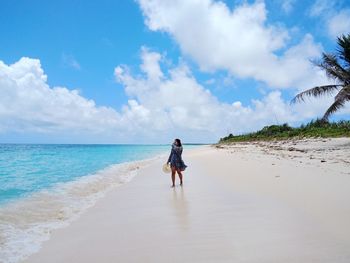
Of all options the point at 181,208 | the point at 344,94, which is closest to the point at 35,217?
the point at 181,208

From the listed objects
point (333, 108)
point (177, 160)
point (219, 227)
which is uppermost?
point (333, 108)

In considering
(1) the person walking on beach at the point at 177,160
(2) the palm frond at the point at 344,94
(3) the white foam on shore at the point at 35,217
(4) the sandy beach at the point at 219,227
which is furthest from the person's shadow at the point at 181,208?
(2) the palm frond at the point at 344,94

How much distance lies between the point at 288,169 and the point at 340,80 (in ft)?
45.0

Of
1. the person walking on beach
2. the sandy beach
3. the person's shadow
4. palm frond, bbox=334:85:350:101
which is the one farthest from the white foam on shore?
palm frond, bbox=334:85:350:101

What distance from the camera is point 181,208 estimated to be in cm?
678

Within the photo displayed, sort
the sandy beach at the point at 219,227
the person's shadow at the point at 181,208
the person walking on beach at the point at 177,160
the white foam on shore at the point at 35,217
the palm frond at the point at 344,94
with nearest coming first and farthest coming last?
1. the sandy beach at the point at 219,227
2. the white foam on shore at the point at 35,217
3. the person's shadow at the point at 181,208
4. the person walking on beach at the point at 177,160
5. the palm frond at the point at 344,94

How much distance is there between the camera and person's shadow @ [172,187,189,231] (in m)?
5.39

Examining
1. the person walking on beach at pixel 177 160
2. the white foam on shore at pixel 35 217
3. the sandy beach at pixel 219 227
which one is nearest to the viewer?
the sandy beach at pixel 219 227

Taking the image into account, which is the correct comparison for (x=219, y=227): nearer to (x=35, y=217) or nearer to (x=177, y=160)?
(x=35, y=217)

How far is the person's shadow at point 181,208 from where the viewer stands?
5.39 meters

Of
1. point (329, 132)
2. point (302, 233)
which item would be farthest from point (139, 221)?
point (329, 132)

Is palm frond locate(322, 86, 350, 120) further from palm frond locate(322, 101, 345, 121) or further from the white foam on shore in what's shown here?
the white foam on shore

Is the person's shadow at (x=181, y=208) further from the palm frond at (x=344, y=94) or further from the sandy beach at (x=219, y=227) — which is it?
the palm frond at (x=344, y=94)

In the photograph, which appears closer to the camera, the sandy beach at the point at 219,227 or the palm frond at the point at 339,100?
the sandy beach at the point at 219,227
